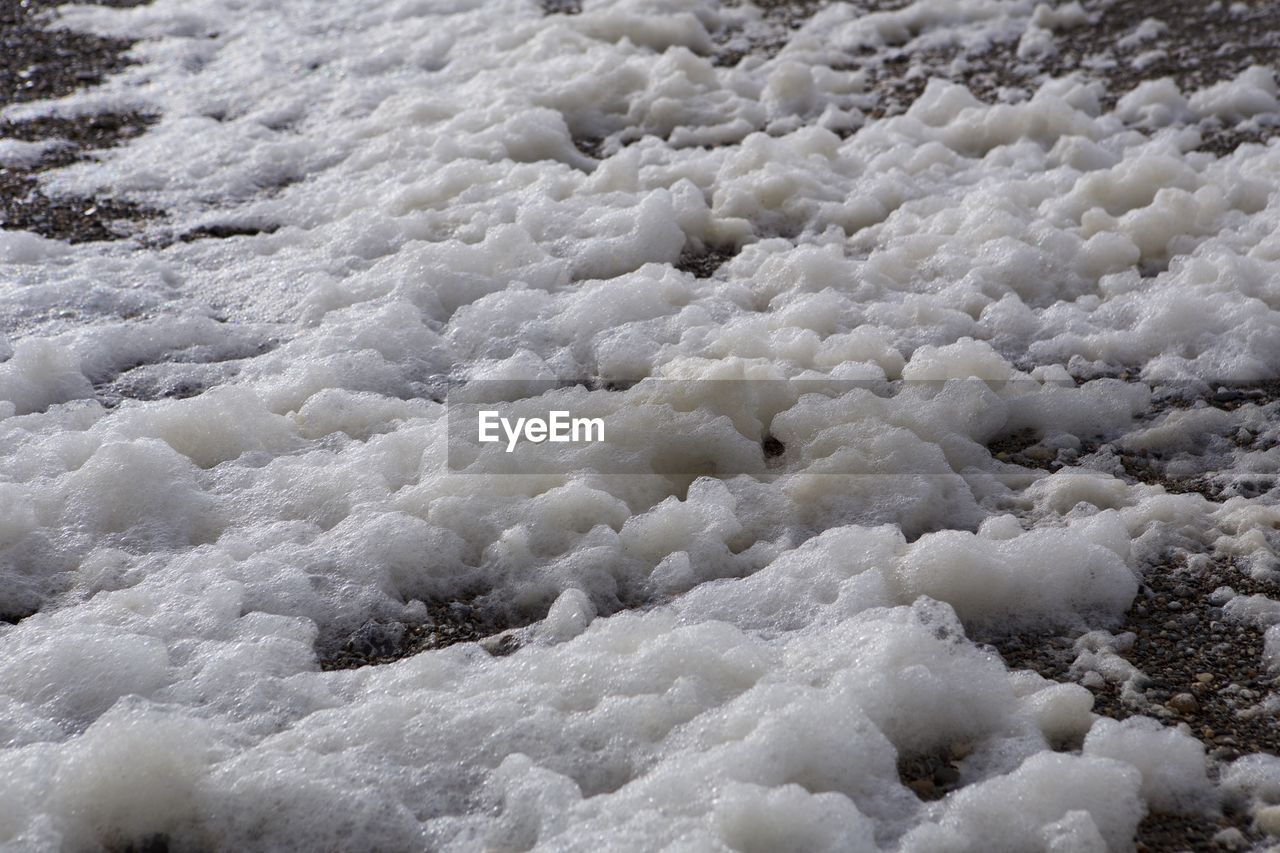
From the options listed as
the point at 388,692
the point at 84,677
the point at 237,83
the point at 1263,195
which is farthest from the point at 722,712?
the point at 237,83

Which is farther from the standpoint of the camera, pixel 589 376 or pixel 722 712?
pixel 589 376

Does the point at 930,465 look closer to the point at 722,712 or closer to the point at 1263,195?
the point at 722,712

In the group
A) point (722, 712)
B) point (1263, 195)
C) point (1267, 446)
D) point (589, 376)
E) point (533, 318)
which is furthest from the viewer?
point (1263, 195)

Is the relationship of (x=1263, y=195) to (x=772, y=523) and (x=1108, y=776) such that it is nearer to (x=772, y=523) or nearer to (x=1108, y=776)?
(x=772, y=523)

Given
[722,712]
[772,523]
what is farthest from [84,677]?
[772,523]

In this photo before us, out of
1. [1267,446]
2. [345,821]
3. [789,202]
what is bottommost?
[345,821]

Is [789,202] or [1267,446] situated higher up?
[789,202]

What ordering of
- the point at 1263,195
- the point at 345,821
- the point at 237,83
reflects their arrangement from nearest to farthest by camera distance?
the point at 345,821, the point at 1263,195, the point at 237,83
